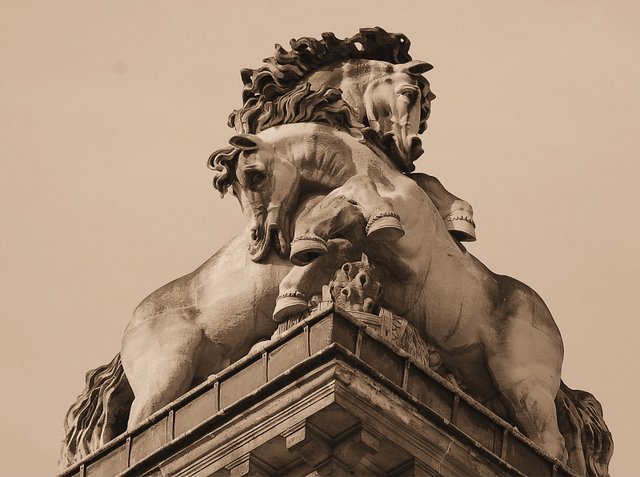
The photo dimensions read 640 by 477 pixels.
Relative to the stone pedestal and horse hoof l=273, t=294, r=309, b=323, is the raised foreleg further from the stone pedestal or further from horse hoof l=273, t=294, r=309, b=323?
the stone pedestal

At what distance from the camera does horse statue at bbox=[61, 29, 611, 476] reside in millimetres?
57969

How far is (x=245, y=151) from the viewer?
5928cm

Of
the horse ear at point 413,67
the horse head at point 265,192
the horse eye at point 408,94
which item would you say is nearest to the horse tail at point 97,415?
the horse head at point 265,192

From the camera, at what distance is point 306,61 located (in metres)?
61.4

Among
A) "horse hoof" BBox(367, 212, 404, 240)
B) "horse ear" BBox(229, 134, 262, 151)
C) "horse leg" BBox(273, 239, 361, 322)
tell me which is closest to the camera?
"horse leg" BBox(273, 239, 361, 322)

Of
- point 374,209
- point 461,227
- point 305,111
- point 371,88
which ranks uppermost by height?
point 371,88

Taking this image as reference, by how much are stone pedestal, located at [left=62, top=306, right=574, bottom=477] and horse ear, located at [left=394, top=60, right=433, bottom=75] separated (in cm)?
695

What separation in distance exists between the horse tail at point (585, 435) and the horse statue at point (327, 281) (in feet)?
0.07

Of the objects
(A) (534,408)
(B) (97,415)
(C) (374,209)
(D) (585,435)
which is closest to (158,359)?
(B) (97,415)

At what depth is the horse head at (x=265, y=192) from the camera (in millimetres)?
58688

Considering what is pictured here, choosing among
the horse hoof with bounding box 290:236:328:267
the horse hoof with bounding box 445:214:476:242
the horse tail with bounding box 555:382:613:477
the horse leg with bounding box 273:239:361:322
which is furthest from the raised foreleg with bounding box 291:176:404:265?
the horse tail with bounding box 555:382:613:477

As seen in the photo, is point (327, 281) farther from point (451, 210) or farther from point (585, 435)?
point (585, 435)

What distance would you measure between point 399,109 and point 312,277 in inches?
169

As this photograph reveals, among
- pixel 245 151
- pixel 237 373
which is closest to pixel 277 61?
pixel 245 151
